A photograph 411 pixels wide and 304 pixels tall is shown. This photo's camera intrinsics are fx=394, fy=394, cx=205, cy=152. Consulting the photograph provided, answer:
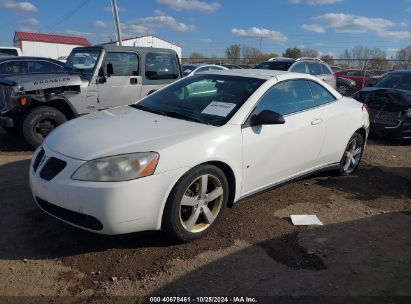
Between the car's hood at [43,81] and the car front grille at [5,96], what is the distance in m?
0.10

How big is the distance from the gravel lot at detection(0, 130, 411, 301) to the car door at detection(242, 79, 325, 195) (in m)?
0.45

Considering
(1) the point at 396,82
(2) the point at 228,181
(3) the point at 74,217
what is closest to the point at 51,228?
(3) the point at 74,217

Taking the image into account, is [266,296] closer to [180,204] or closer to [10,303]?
[180,204]

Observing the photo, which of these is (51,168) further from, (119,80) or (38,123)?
(119,80)

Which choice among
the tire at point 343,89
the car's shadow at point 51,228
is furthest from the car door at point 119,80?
the tire at point 343,89

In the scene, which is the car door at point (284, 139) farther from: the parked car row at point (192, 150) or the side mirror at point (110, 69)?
the side mirror at point (110, 69)

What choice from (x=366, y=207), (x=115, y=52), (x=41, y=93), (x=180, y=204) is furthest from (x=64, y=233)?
(x=115, y=52)

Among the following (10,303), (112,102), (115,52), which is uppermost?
(115,52)

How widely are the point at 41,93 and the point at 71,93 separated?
1.65 feet

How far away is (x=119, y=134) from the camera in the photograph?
3557 millimetres

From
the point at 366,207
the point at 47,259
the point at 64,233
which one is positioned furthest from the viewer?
the point at 366,207

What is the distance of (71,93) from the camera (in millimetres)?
7020

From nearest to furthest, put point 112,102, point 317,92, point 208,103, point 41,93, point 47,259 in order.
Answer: point 47,259 < point 208,103 < point 317,92 < point 41,93 < point 112,102

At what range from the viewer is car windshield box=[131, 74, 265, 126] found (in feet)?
13.1
